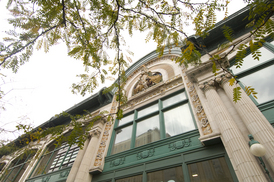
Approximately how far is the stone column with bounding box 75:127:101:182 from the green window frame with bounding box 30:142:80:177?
1.72 m

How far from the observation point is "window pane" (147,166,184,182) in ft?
17.7

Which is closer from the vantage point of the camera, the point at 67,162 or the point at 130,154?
the point at 130,154

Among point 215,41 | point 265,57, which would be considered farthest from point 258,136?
point 215,41

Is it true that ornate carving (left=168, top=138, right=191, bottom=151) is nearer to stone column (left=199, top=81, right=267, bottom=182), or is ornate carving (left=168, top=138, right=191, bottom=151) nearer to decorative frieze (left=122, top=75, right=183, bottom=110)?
stone column (left=199, top=81, right=267, bottom=182)

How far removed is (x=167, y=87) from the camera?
9.67m

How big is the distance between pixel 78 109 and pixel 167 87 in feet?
30.3

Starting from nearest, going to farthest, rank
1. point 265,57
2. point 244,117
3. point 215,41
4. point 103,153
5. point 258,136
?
→ point 258,136, point 244,117, point 265,57, point 103,153, point 215,41

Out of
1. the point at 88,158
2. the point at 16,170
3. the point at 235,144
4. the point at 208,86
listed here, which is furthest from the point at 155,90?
the point at 16,170

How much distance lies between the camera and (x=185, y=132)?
21.5ft

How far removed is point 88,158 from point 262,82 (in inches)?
366

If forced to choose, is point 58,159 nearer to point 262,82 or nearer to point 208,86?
point 208,86

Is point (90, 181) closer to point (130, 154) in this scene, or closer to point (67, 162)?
point (130, 154)

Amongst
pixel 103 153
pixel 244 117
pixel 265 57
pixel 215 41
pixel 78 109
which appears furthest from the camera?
pixel 78 109

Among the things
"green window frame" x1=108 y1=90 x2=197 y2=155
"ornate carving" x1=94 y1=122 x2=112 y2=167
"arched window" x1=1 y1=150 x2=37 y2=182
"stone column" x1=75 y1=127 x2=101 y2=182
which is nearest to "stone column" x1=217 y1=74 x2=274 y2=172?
"green window frame" x1=108 y1=90 x2=197 y2=155
